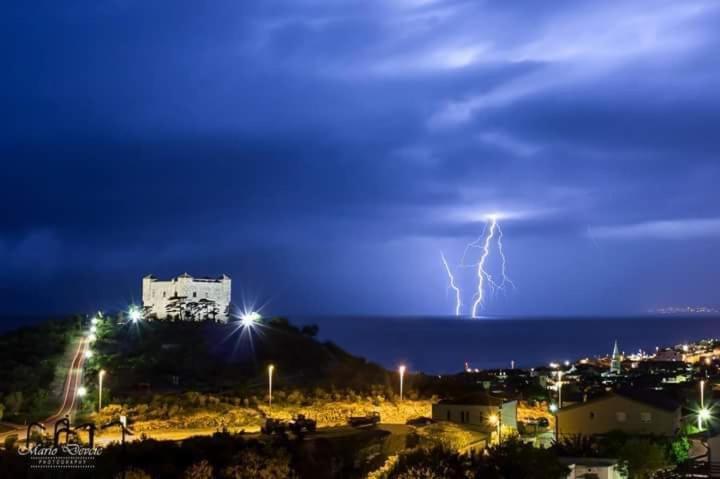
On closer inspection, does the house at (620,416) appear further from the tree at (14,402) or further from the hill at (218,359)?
the tree at (14,402)

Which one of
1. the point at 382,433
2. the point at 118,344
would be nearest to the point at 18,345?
the point at 118,344

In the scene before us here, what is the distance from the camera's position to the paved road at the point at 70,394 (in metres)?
30.5

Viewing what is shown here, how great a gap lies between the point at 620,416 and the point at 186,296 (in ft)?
163

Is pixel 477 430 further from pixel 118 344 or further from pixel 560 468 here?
pixel 118 344

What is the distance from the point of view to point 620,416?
105 ft

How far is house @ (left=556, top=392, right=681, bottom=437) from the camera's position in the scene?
104 feet

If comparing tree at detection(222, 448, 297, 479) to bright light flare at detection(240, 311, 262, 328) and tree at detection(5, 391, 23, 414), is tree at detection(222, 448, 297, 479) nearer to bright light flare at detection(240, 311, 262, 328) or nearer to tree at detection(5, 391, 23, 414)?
tree at detection(5, 391, 23, 414)

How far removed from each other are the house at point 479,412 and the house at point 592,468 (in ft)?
26.5

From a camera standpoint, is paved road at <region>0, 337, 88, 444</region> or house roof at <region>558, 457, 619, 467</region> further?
paved road at <region>0, 337, 88, 444</region>

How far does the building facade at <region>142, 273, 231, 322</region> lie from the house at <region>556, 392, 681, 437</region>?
45.1 m

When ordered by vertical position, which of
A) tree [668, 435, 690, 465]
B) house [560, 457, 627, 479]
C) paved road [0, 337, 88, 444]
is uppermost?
paved road [0, 337, 88, 444]

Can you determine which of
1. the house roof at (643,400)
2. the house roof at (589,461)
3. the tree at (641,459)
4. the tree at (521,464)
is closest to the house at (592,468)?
the house roof at (589,461)

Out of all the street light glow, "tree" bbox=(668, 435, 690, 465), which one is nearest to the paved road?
the street light glow

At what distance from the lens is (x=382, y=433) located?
29141 millimetres
